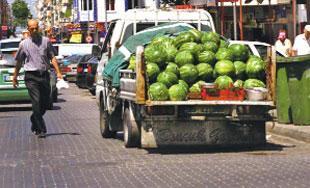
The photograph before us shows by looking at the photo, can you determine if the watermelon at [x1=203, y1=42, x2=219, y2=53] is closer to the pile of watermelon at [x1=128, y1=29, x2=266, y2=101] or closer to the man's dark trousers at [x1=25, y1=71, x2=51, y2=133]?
the pile of watermelon at [x1=128, y1=29, x2=266, y2=101]

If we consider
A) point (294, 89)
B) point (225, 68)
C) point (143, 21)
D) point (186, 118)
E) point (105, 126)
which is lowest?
point (105, 126)

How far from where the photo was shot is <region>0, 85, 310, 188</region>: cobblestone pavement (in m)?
9.00

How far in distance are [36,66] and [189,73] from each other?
350 centimetres

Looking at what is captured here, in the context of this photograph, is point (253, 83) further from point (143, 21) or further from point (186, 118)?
point (143, 21)

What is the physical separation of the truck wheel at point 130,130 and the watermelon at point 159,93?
2.91 ft

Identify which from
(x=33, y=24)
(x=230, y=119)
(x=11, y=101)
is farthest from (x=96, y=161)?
(x=11, y=101)

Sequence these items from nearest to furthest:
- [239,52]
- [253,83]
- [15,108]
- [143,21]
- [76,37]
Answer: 1. [253,83]
2. [239,52]
3. [143,21]
4. [15,108]
5. [76,37]

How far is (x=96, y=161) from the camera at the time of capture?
1080cm

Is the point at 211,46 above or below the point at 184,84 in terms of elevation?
above

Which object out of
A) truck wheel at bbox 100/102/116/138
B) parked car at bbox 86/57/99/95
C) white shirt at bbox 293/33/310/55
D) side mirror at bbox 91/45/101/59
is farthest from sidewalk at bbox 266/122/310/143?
parked car at bbox 86/57/99/95

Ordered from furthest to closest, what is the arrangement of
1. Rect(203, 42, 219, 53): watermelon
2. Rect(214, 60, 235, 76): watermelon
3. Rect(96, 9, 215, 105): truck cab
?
Rect(96, 9, 215, 105): truck cab, Rect(203, 42, 219, 53): watermelon, Rect(214, 60, 235, 76): watermelon

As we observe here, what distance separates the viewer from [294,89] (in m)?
14.1

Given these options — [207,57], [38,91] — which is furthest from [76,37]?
[207,57]

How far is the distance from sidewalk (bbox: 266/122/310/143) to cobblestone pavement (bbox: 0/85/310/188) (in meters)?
0.23
